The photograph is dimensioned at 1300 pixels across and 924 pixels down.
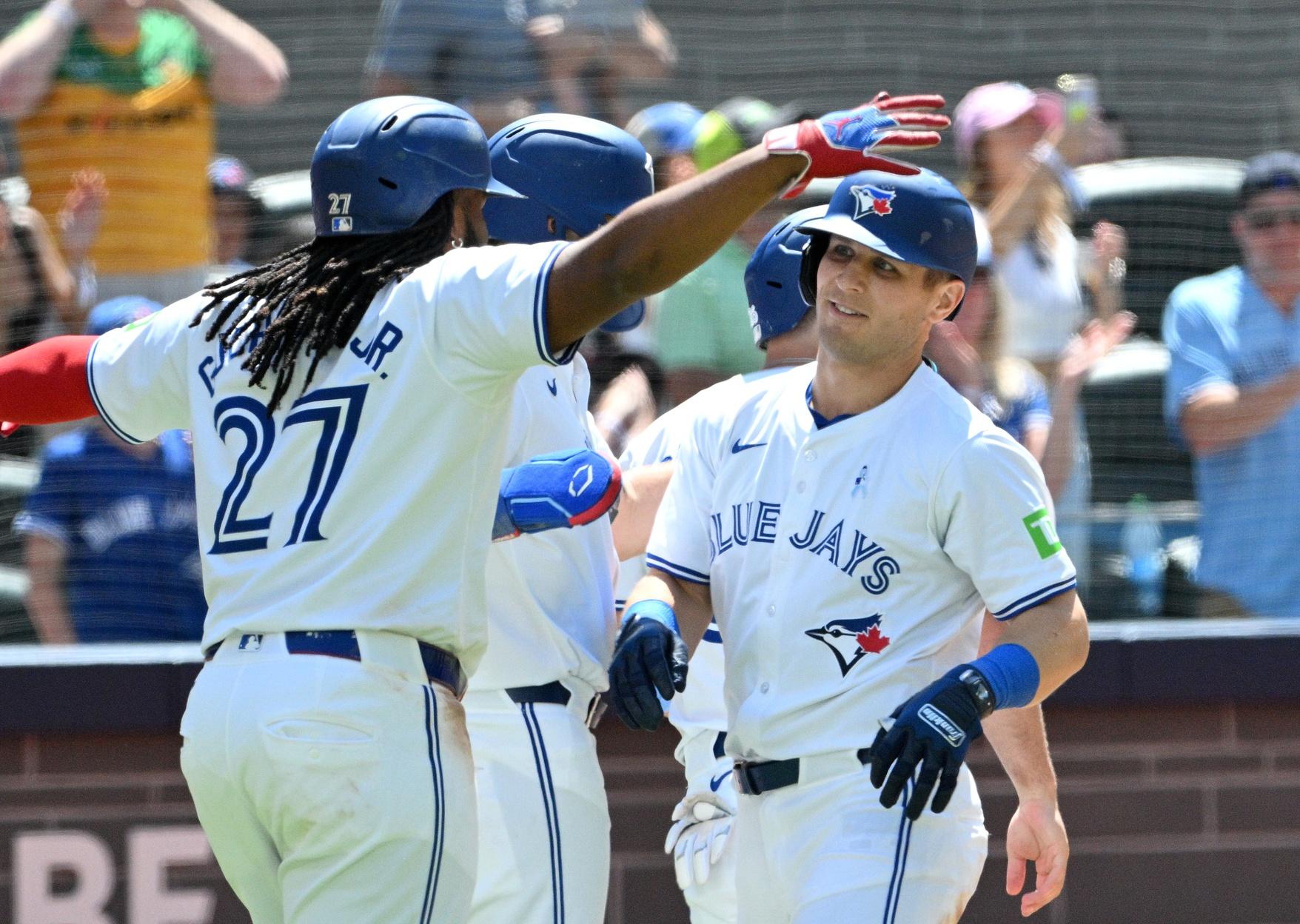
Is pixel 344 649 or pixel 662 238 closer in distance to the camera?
pixel 662 238

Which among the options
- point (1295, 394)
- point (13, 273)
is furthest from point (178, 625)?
point (1295, 394)

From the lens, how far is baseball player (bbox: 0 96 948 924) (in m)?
2.50

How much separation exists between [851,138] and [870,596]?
0.81 meters

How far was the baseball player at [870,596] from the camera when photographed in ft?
9.53

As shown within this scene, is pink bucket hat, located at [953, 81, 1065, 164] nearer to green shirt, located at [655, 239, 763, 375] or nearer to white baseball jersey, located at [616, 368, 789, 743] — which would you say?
green shirt, located at [655, 239, 763, 375]

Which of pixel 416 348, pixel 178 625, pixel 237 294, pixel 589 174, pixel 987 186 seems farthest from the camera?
pixel 987 186

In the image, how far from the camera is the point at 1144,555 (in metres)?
5.32

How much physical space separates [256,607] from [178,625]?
8.89ft

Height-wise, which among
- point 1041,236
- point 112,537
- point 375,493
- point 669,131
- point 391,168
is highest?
point 391,168

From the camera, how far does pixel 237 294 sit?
2.80m

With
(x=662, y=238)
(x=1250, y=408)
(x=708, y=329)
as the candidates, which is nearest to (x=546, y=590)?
(x=662, y=238)

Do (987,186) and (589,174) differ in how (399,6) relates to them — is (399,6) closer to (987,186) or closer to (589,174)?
(987,186)

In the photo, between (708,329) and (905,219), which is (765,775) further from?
(708,329)

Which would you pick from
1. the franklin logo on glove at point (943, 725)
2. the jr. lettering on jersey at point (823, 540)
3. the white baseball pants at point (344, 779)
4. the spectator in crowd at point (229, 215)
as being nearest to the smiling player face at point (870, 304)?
the jr. lettering on jersey at point (823, 540)
